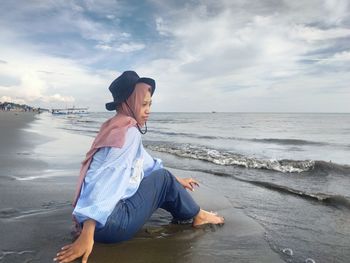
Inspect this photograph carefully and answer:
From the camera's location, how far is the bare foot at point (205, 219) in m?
3.48

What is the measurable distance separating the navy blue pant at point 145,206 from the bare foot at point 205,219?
64 millimetres

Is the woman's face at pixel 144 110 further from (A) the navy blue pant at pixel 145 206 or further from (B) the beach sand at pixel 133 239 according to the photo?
(B) the beach sand at pixel 133 239

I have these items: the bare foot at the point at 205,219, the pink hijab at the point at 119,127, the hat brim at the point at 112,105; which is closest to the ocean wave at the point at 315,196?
the bare foot at the point at 205,219

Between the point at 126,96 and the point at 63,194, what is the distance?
7.53ft

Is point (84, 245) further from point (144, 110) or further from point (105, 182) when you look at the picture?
point (144, 110)

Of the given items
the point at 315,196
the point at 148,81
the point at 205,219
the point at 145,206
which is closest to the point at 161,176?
the point at 145,206

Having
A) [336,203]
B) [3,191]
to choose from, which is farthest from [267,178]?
[3,191]

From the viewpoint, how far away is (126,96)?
2932 millimetres

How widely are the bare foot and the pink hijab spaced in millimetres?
1215

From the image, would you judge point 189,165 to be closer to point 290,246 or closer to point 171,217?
point 171,217

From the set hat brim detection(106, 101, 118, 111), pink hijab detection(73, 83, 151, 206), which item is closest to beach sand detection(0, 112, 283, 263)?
pink hijab detection(73, 83, 151, 206)

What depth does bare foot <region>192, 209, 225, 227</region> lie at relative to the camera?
348 cm

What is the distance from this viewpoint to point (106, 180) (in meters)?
2.57

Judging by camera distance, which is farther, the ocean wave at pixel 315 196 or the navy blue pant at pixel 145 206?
the ocean wave at pixel 315 196
